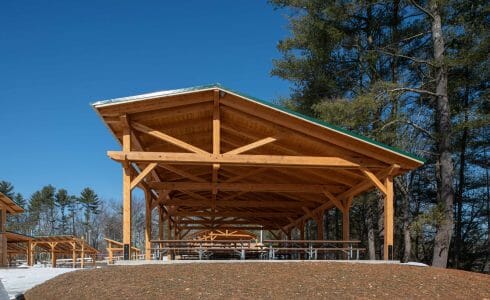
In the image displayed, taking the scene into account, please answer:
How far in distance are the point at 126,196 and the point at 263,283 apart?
15.1ft

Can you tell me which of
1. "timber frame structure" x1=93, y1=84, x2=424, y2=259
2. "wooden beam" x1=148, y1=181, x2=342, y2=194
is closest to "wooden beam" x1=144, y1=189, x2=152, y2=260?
"timber frame structure" x1=93, y1=84, x2=424, y2=259

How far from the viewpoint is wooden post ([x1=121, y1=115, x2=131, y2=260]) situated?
1056cm

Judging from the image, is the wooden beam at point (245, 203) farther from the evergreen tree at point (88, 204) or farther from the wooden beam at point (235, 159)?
the evergreen tree at point (88, 204)

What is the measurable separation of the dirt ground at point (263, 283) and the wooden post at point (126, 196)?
1.28 meters

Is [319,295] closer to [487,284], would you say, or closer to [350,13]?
[487,284]

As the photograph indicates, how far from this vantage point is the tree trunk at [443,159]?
13883 millimetres

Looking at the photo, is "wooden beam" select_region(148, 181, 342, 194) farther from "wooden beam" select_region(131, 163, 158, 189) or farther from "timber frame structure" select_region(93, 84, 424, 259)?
"wooden beam" select_region(131, 163, 158, 189)

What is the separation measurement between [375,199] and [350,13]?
8.58 meters

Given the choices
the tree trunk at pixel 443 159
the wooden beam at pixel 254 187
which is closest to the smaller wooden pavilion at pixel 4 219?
the wooden beam at pixel 254 187

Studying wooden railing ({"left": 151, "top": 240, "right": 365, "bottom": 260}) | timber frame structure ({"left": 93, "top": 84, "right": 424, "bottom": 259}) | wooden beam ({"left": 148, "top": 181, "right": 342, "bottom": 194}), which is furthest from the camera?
wooden beam ({"left": 148, "top": 181, "right": 342, "bottom": 194})

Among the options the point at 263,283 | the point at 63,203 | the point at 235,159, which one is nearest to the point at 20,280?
the point at 235,159

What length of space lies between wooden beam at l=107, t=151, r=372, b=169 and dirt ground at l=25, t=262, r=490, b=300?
105 inches

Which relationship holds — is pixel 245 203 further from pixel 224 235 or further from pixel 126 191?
pixel 224 235

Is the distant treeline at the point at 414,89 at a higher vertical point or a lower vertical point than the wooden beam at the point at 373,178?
higher
